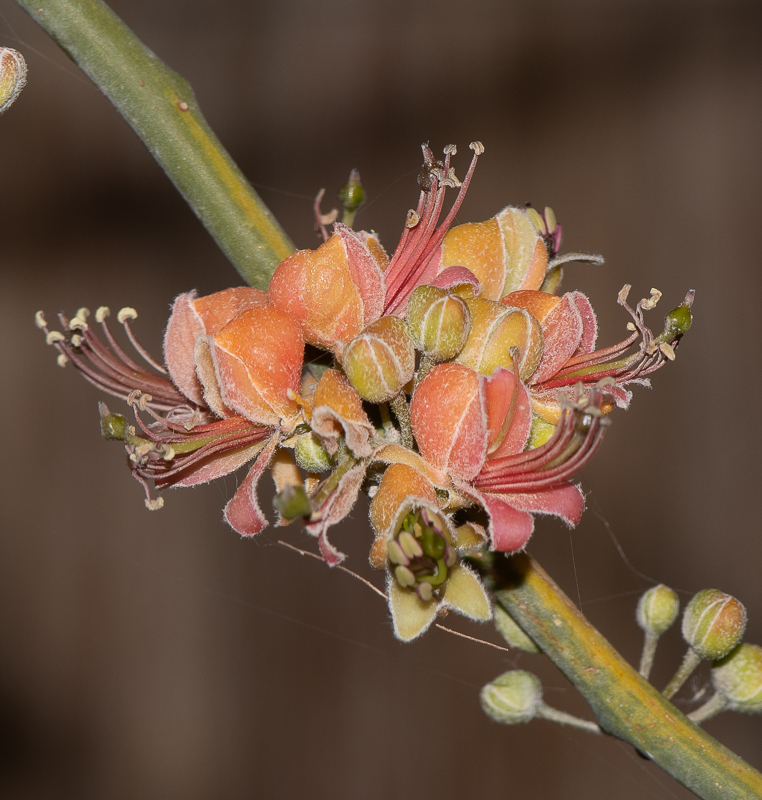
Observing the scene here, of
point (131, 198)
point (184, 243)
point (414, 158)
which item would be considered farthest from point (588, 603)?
point (131, 198)

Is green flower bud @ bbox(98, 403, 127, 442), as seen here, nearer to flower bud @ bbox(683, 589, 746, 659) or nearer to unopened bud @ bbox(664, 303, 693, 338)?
unopened bud @ bbox(664, 303, 693, 338)

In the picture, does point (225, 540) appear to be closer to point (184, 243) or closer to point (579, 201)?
point (184, 243)

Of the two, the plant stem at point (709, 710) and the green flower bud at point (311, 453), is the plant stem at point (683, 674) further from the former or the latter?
the green flower bud at point (311, 453)

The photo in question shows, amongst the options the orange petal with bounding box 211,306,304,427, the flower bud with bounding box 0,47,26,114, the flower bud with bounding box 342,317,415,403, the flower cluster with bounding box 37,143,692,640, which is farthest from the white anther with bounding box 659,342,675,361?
the flower bud with bounding box 0,47,26,114

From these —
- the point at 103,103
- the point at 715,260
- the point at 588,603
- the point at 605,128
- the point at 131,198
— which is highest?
the point at 103,103

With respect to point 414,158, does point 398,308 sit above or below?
below

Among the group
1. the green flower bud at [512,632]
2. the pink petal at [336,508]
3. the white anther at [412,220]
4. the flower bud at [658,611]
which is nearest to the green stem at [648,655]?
the flower bud at [658,611]
